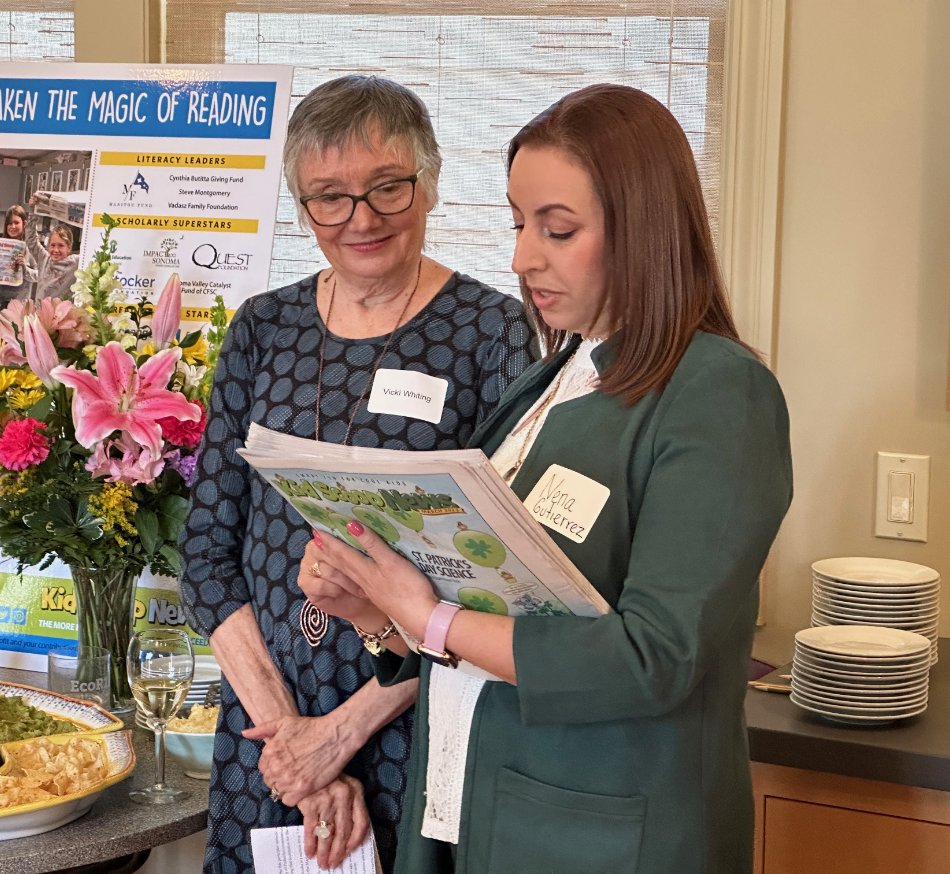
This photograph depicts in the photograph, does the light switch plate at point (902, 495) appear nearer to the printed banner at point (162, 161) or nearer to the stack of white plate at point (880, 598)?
the stack of white plate at point (880, 598)

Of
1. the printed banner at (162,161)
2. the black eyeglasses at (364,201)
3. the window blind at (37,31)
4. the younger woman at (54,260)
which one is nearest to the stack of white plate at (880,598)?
the black eyeglasses at (364,201)

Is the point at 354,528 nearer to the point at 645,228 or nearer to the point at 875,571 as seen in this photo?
the point at 645,228

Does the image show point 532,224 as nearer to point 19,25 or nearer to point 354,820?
point 354,820

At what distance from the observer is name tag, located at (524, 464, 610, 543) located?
112 cm

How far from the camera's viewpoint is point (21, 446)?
1.86 metres

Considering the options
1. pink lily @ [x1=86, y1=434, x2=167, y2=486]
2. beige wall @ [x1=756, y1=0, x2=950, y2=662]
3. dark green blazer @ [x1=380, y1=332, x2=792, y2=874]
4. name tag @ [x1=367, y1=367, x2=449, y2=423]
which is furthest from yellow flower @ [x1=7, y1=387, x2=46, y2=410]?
beige wall @ [x1=756, y1=0, x2=950, y2=662]

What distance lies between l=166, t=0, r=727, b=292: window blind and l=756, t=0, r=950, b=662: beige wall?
0.23 metres

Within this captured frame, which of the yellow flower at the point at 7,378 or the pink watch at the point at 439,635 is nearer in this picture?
the pink watch at the point at 439,635

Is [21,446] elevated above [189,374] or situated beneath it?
situated beneath

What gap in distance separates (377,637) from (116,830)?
48 centimetres

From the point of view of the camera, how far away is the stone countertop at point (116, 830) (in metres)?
1.50

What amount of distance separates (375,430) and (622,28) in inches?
52.7

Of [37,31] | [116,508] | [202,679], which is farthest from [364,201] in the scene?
[37,31]

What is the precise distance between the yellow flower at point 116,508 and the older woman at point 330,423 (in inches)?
9.7
